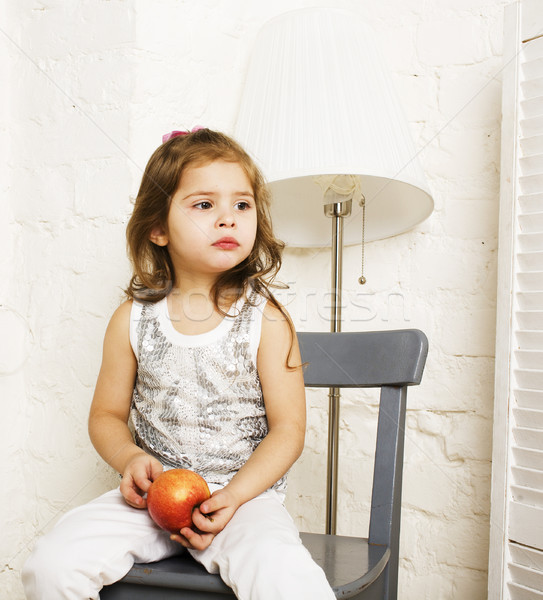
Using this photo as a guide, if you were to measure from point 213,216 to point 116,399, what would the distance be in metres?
0.33

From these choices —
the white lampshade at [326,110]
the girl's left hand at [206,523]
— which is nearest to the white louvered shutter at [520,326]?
the white lampshade at [326,110]

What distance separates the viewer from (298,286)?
1.51m

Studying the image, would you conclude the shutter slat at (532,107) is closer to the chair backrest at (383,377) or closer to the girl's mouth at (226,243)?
the chair backrest at (383,377)

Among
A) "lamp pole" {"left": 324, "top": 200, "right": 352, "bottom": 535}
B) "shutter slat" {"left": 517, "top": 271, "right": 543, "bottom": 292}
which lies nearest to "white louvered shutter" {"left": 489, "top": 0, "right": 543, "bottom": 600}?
"shutter slat" {"left": 517, "top": 271, "right": 543, "bottom": 292}

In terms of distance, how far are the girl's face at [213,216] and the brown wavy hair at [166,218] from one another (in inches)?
0.8

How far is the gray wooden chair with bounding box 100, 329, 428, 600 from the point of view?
734 mm

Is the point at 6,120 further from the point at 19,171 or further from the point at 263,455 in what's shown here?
the point at 263,455

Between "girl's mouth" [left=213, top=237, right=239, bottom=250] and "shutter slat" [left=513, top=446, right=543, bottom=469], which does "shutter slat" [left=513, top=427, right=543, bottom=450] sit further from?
"girl's mouth" [left=213, top=237, right=239, bottom=250]

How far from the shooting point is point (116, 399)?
1004 mm

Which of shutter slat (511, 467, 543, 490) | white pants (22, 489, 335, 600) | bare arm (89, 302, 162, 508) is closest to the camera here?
white pants (22, 489, 335, 600)

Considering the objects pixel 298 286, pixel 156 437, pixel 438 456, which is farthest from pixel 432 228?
pixel 156 437

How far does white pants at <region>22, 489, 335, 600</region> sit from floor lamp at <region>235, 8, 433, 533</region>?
485 mm

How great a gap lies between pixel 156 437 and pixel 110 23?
2.66ft

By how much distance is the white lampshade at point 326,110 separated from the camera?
42.9 inches
